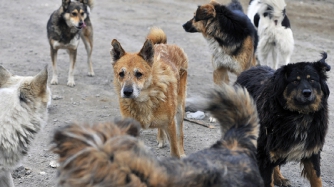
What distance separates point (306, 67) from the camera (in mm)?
4621

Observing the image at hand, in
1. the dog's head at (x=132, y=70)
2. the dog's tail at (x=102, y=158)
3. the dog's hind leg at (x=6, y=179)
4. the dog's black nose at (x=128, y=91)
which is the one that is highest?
the dog's tail at (x=102, y=158)

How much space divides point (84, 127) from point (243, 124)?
5.41 ft

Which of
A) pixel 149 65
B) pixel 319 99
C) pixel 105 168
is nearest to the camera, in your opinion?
pixel 105 168

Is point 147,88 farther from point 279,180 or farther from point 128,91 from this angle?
point 279,180

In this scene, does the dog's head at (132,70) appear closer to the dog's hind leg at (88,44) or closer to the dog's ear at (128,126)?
the dog's ear at (128,126)

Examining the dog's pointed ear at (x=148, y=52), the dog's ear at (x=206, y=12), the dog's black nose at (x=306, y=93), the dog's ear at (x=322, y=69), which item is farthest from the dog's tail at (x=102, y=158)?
the dog's ear at (x=206, y=12)

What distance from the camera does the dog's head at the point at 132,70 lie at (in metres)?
5.42

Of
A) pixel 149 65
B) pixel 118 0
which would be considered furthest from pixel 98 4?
pixel 149 65

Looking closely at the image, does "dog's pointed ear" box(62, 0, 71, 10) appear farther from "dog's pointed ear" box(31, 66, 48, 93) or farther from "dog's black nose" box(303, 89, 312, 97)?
"dog's black nose" box(303, 89, 312, 97)

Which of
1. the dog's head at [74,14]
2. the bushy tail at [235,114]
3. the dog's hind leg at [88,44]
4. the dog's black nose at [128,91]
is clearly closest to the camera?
the bushy tail at [235,114]

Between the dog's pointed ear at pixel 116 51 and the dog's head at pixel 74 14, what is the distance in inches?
144

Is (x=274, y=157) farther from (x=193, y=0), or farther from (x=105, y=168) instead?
(x=193, y=0)

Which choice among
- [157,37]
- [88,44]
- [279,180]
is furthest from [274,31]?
[279,180]

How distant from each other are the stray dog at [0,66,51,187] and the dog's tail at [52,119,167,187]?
1815 millimetres
